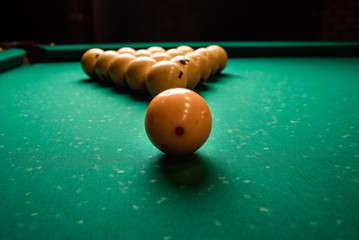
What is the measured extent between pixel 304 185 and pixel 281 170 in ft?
0.44

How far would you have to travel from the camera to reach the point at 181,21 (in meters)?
8.42

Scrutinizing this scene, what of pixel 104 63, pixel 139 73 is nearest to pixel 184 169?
pixel 139 73

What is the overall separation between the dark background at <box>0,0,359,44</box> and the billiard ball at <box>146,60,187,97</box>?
5.94 meters

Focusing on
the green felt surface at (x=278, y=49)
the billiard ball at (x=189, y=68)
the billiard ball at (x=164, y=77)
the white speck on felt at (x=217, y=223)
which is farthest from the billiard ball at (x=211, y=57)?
the white speck on felt at (x=217, y=223)

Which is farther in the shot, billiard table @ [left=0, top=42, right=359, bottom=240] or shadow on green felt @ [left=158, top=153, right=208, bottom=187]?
shadow on green felt @ [left=158, top=153, right=208, bottom=187]

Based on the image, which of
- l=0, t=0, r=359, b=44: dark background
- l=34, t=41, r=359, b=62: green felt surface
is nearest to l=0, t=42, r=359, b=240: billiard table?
l=34, t=41, r=359, b=62: green felt surface

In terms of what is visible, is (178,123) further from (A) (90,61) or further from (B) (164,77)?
(A) (90,61)

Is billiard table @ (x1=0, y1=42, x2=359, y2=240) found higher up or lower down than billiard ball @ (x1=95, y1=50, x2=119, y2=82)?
lower down

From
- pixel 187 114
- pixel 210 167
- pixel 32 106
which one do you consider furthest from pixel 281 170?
pixel 32 106

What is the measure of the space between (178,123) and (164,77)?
1.11 metres

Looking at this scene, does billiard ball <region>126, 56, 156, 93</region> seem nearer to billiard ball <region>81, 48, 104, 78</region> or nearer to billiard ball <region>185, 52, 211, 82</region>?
billiard ball <region>185, 52, 211, 82</region>

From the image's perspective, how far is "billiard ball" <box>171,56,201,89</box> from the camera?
8.41 ft

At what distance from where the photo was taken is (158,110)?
4.39 ft

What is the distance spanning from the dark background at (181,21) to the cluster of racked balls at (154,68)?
4817mm
